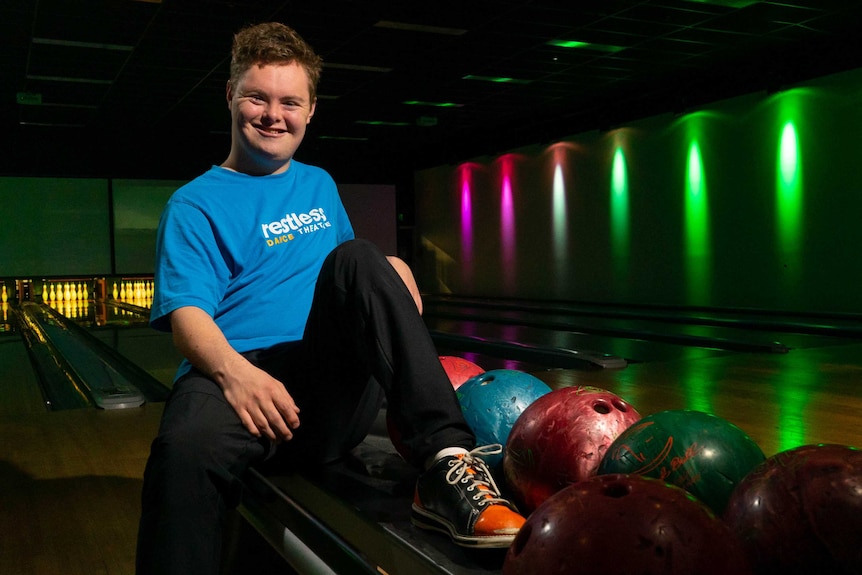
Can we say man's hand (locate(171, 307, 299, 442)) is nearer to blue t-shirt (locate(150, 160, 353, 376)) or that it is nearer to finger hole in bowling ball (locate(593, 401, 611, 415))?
blue t-shirt (locate(150, 160, 353, 376))

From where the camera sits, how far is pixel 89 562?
1713 millimetres

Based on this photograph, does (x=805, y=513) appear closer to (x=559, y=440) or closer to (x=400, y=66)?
(x=559, y=440)

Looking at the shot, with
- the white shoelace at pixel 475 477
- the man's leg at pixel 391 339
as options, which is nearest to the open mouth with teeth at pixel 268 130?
the man's leg at pixel 391 339

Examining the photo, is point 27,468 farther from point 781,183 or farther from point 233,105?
point 781,183

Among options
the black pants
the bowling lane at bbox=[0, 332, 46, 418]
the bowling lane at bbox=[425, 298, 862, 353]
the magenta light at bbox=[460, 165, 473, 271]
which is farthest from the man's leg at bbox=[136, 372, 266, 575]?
the magenta light at bbox=[460, 165, 473, 271]

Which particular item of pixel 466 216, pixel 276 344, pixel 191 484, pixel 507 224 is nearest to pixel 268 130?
pixel 276 344

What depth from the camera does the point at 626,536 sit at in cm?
87

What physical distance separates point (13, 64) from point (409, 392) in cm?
728

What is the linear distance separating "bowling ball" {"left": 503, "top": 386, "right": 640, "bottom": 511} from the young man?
16 cm

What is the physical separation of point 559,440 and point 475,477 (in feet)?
0.81

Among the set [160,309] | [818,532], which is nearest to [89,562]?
[160,309]

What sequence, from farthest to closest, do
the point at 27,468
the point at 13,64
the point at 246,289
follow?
the point at 13,64, the point at 27,468, the point at 246,289

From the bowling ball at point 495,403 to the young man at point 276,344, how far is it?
249 mm

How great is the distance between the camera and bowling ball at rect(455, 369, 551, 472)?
1797 millimetres
